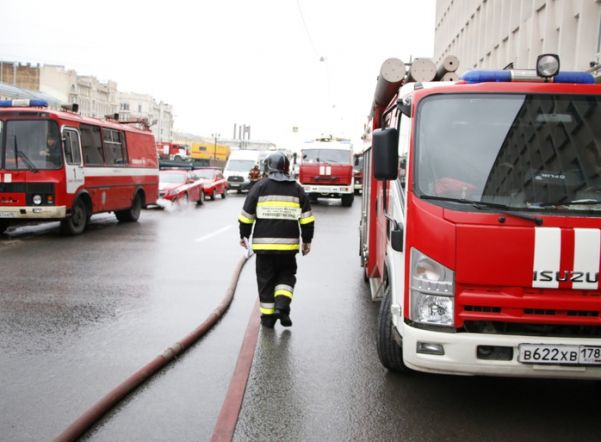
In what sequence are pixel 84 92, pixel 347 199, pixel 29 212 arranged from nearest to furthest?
pixel 29 212
pixel 347 199
pixel 84 92

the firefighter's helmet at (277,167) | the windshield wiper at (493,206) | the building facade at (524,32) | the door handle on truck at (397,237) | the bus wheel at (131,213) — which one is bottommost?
the bus wheel at (131,213)

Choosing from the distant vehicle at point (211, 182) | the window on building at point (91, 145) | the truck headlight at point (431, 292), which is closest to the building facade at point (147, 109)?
the distant vehicle at point (211, 182)

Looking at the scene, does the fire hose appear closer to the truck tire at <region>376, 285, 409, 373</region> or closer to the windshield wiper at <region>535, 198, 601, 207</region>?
the truck tire at <region>376, 285, 409, 373</region>

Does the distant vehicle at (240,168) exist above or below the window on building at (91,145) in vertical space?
below

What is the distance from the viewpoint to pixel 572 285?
13.1 ft

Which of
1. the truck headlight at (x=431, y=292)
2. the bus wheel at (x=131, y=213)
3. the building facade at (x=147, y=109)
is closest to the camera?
the truck headlight at (x=431, y=292)

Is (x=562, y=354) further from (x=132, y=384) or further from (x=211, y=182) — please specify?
(x=211, y=182)

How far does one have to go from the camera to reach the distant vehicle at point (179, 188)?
79.6 ft

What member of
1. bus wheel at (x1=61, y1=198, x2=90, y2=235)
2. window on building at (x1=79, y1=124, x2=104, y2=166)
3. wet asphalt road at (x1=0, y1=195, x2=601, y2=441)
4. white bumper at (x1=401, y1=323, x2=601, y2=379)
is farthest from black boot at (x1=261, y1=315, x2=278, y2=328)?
window on building at (x1=79, y1=124, x2=104, y2=166)

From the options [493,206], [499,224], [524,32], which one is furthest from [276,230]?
[524,32]

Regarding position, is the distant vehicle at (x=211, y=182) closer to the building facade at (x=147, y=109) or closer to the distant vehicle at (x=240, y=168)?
the distant vehicle at (x=240, y=168)

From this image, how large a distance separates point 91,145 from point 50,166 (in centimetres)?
194

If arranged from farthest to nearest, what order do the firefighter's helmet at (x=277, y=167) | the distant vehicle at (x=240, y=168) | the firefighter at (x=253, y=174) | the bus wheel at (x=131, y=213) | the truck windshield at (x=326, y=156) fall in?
the distant vehicle at (x=240, y=168) < the firefighter at (x=253, y=174) < the truck windshield at (x=326, y=156) < the bus wheel at (x=131, y=213) < the firefighter's helmet at (x=277, y=167)

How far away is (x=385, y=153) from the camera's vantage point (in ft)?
15.6
